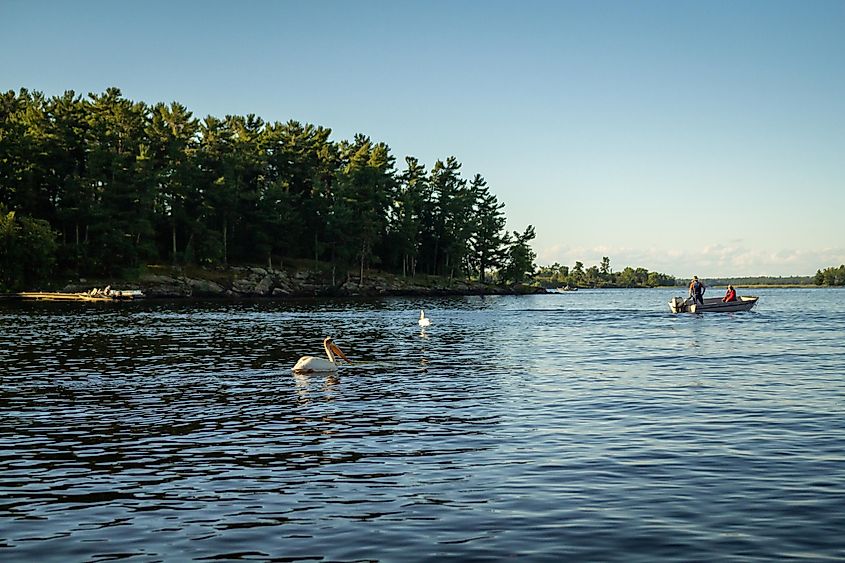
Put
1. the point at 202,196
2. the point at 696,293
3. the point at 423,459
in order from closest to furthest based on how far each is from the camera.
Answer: the point at 423,459 → the point at 696,293 → the point at 202,196

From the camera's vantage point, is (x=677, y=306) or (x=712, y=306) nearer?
(x=712, y=306)

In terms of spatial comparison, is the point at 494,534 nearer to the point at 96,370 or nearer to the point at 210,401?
the point at 210,401

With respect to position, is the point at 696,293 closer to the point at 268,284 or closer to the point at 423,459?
the point at 423,459

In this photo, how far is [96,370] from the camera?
31188mm

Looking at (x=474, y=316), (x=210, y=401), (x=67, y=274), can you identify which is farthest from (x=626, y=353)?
(x=67, y=274)

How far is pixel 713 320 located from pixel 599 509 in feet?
195

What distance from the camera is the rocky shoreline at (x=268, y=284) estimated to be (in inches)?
4373

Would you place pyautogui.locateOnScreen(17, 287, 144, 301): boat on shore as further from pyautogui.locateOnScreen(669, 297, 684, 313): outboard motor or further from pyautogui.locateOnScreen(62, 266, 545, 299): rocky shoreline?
pyautogui.locateOnScreen(669, 297, 684, 313): outboard motor

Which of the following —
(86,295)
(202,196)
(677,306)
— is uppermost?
(202,196)

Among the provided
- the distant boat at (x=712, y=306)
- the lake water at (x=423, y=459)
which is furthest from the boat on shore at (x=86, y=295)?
the distant boat at (x=712, y=306)

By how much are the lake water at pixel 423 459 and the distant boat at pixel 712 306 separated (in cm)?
4355

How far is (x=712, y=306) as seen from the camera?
255 feet

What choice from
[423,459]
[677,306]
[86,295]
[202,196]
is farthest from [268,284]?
[423,459]

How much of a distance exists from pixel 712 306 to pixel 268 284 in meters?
70.5
